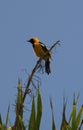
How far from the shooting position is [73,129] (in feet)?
10.6

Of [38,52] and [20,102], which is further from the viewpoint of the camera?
[38,52]

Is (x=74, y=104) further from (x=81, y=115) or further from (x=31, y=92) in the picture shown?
(x=31, y=92)

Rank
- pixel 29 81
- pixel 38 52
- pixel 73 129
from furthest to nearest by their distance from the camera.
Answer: pixel 38 52, pixel 73 129, pixel 29 81

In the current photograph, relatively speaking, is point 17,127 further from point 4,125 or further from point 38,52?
point 38,52

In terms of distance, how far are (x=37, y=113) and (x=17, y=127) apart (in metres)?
0.30

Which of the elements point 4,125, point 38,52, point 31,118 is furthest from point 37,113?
point 38,52

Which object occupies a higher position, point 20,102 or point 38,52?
point 38,52

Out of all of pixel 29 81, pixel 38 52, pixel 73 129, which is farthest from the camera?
pixel 38 52

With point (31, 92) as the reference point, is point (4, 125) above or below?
below

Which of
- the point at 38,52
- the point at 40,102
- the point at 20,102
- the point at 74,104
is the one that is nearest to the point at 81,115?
the point at 74,104

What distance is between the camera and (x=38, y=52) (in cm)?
639

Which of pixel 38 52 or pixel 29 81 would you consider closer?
pixel 29 81

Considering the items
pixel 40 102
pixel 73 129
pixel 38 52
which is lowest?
pixel 73 129

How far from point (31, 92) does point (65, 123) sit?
0.41 metres
